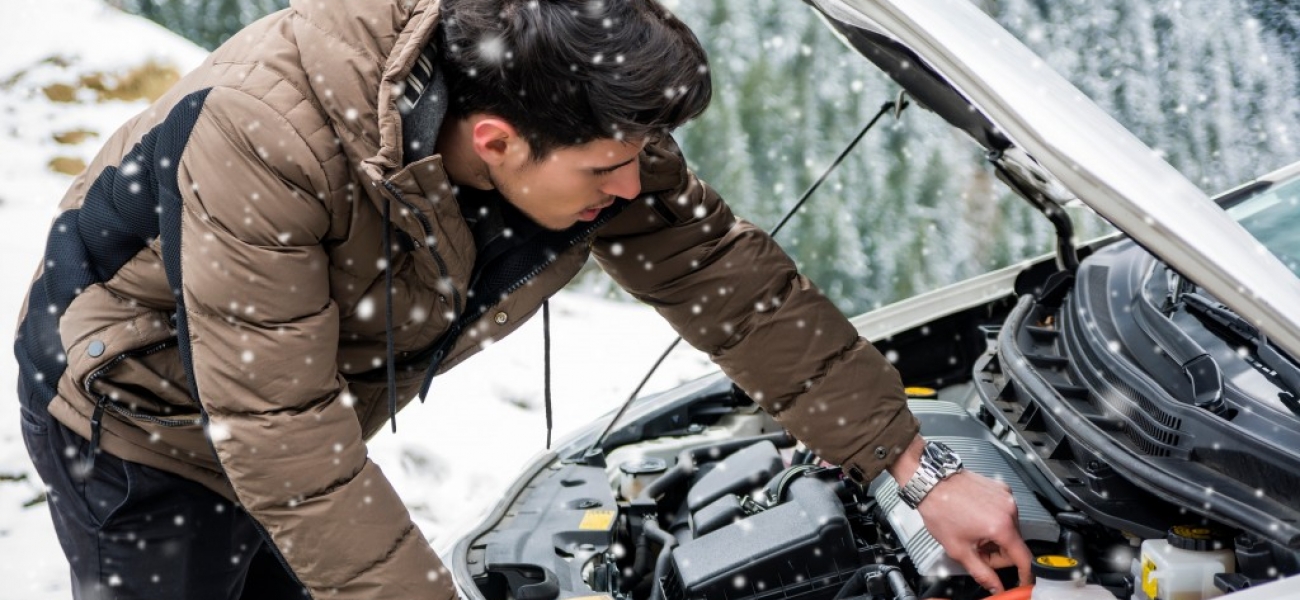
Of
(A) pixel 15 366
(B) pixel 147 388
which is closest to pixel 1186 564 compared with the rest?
(B) pixel 147 388

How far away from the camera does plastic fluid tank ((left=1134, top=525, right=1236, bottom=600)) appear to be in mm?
1566

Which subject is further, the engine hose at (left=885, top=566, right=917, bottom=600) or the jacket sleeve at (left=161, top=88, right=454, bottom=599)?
the engine hose at (left=885, top=566, right=917, bottom=600)

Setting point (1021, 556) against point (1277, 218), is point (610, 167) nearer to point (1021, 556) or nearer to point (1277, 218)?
point (1021, 556)

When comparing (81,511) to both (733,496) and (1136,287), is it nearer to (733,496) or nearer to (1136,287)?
(733,496)

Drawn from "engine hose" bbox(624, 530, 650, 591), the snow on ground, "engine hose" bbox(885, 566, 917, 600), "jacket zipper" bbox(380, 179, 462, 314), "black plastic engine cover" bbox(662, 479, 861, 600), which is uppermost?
"jacket zipper" bbox(380, 179, 462, 314)

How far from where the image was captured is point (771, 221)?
9258 mm

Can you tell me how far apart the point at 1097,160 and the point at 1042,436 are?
1019 mm

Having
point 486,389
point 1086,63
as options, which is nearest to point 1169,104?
point 1086,63

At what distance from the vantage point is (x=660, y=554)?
2236mm

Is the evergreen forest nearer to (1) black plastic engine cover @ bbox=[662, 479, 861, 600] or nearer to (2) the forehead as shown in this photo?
(1) black plastic engine cover @ bbox=[662, 479, 861, 600]

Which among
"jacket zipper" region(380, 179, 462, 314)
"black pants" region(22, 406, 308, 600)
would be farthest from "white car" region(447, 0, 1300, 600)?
"jacket zipper" region(380, 179, 462, 314)

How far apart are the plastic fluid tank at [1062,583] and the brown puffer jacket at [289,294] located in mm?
347

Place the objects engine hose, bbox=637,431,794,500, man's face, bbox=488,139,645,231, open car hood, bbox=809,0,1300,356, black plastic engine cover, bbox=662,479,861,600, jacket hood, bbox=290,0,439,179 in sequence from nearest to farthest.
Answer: open car hood, bbox=809,0,1300,356
jacket hood, bbox=290,0,439,179
man's face, bbox=488,139,645,231
black plastic engine cover, bbox=662,479,861,600
engine hose, bbox=637,431,794,500

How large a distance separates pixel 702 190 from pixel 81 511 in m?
1.31
